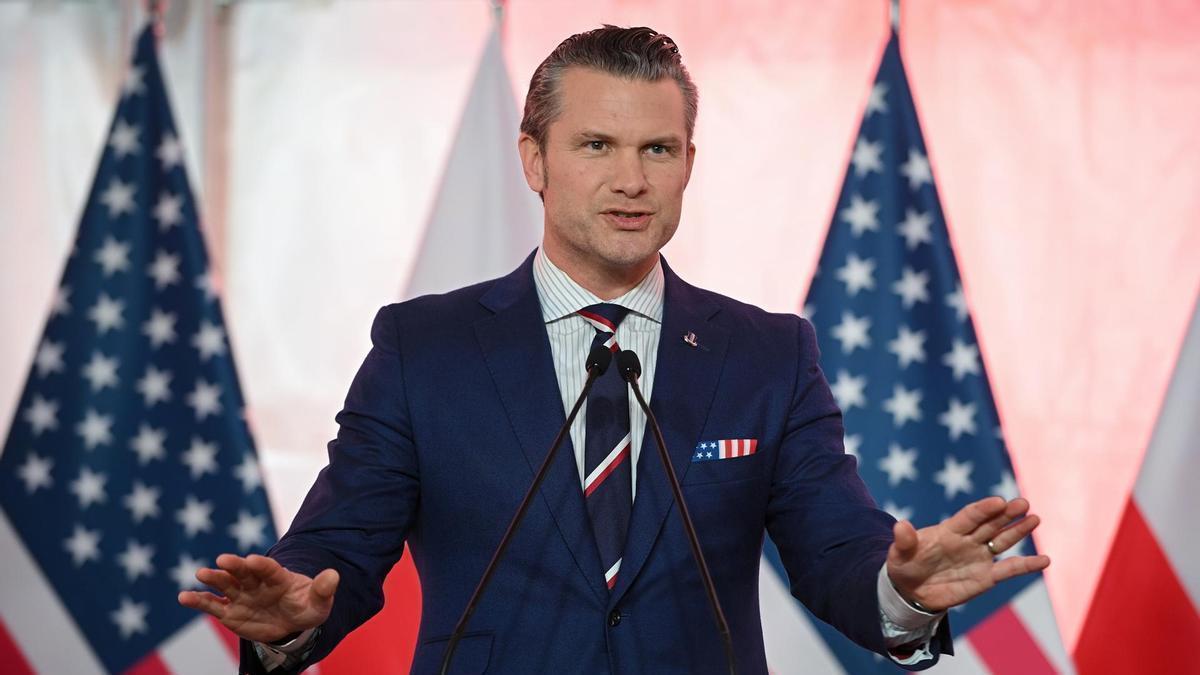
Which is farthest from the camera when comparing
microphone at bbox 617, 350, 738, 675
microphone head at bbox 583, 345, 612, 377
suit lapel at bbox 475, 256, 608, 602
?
suit lapel at bbox 475, 256, 608, 602

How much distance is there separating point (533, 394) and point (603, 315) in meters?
0.18

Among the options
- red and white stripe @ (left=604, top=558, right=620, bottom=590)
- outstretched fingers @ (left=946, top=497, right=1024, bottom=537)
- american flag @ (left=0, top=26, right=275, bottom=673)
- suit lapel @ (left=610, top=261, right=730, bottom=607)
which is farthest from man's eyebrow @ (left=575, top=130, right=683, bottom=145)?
american flag @ (left=0, top=26, right=275, bottom=673)

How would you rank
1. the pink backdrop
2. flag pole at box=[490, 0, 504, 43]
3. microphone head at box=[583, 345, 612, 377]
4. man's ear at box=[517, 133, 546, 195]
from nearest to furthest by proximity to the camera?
microphone head at box=[583, 345, 612, 377]
man's ear at box=[517, 133, 546, 195]
the pink backdrop
flag pole at box=[490, 0, 504, 43]

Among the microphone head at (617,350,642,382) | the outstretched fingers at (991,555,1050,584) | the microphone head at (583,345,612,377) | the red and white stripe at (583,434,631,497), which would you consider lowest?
the outstretched fingers at (991,555,1050,584)

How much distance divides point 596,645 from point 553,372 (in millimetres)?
390

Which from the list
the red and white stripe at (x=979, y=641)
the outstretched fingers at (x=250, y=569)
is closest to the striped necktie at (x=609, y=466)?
the outstretched fingers at (x=250, y=569)

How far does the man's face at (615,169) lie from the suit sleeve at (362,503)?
12.9 inches

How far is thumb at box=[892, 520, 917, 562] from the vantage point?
154 centimetres

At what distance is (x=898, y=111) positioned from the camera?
339cm

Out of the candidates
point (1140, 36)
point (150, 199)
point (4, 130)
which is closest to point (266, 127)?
point (150, 199)

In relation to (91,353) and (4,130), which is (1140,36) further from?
(4,130)

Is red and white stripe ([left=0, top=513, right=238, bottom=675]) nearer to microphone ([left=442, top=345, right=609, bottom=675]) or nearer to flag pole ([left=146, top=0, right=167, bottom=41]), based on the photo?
flag pole ([left=146, top=0, right=167, bottom=41])

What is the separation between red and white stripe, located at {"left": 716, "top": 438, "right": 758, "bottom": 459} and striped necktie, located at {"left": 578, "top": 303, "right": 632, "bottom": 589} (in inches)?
5.2

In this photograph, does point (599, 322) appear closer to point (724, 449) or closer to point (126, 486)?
point (724, 449)
